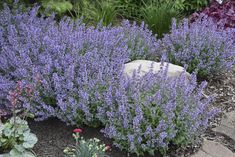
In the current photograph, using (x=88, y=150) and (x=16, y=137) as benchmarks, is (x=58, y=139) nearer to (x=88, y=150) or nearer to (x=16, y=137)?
(x=16, y=137)

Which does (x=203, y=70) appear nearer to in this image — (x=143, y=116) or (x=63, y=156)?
(x=143, y=116)

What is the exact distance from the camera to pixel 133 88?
340cm

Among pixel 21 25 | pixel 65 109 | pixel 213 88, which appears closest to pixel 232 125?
pixel 213 88

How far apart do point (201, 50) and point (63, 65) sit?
1.56 meters

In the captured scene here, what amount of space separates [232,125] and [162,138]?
1.04 metres

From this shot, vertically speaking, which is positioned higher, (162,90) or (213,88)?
(162,90)

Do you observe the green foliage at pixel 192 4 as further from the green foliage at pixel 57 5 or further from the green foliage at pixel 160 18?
the green foliage at pixel 57 5

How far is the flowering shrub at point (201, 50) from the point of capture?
14.4ft

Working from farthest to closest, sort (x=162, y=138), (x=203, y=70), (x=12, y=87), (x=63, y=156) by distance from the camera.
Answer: (x=203, y=70), (x=12, y=87), (x=63, y=156), (x=162, y=138)

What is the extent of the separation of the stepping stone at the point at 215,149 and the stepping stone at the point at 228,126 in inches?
8.1

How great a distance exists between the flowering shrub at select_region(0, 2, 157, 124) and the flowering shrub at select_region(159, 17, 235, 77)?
0.39 metres

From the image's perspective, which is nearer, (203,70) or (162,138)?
(162,138)

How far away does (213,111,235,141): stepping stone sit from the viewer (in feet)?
12.2

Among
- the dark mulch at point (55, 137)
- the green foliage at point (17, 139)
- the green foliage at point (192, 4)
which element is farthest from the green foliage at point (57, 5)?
the green foliage at point (17, 139)
